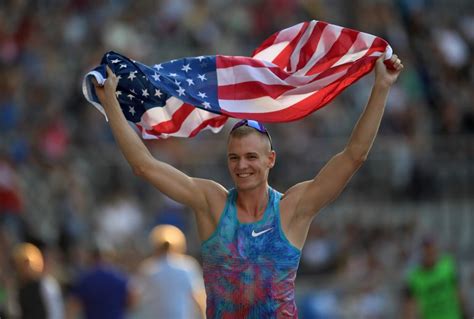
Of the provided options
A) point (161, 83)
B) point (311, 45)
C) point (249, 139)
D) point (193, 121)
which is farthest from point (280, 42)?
point (249, 139)

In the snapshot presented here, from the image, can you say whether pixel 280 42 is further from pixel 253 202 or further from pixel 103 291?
pixel 103 291

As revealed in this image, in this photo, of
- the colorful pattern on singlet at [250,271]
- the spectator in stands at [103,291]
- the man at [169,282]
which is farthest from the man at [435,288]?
the colorful pattern on singlet at [250,271]

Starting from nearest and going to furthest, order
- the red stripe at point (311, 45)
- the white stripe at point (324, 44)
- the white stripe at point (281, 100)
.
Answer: the white stripe at point (281, 100) < the white stripe at point (324, 44) < the red stripe at point (311, 45)

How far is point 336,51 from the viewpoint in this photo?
9.05 metres

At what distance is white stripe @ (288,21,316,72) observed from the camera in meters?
9.24

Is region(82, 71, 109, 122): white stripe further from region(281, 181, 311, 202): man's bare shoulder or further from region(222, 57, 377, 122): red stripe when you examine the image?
region(281, 181, 311, 202): man's bare shoulder

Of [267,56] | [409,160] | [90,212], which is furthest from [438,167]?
[267,56]

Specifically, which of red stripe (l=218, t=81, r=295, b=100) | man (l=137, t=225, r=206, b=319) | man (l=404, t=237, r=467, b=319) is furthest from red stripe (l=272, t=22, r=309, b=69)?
man (l=404, t=237, r=467, b=319)

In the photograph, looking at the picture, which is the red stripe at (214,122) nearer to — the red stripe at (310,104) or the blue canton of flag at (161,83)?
the blue canton of flag at (161,83)

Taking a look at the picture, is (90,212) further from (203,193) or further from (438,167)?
(203,193)

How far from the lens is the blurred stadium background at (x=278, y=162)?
19.8 m

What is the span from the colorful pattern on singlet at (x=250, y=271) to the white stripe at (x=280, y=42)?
1.42 m

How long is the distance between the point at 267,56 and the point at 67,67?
44.4 feet

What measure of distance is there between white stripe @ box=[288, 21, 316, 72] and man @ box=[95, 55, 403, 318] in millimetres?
816
